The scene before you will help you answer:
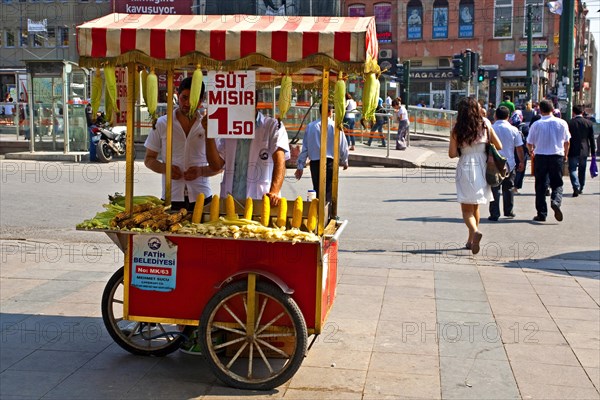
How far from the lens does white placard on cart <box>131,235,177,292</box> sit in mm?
5047

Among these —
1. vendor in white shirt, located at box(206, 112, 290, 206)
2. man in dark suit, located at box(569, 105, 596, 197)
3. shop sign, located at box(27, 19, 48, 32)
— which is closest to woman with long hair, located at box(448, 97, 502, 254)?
vendor in white shirt, located at box(206, 112, 290, 206)

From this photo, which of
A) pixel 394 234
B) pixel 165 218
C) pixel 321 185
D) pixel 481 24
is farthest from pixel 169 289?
pixel 481 24

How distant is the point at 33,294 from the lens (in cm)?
721

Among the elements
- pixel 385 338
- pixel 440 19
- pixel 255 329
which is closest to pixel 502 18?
pixel 440 19

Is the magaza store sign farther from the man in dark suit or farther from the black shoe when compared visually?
the black shoe

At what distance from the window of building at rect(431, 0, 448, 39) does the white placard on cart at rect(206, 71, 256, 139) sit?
143ft

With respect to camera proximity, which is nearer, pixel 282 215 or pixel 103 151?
pixel 282 215

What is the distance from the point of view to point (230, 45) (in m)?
4.70

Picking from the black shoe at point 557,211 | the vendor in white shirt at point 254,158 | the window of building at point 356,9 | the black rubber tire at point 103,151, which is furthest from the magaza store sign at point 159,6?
the vendor in white shirt at point 254,158

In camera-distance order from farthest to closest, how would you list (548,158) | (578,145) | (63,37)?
1. (63,37)
2. (578,145)
3. (548,158)

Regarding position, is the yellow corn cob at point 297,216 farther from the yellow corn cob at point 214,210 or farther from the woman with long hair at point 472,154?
the woman with long hair at point 472,154

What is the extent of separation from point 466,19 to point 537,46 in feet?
15.0

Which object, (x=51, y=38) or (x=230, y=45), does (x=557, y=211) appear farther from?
(x=51, y=38)

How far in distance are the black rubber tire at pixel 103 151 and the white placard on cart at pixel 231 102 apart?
1725 centimetres
